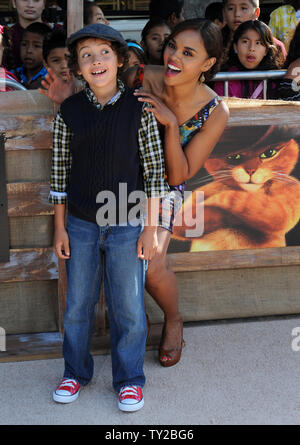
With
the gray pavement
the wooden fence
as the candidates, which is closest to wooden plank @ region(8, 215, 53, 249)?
the wooden fence

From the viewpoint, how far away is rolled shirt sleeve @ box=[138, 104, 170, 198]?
2350mm

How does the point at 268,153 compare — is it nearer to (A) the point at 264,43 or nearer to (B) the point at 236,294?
(B) the point at 236,294

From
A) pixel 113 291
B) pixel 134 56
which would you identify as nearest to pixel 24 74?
pixel 134 56

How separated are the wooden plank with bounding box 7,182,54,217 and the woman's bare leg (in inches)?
26.8

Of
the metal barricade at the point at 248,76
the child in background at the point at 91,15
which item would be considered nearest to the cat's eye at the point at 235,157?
the metal barricade at the point at 248,76

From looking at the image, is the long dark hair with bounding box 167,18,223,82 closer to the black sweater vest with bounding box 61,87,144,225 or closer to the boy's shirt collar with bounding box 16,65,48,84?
the black sweater vest with bounding box 61,87,144,225

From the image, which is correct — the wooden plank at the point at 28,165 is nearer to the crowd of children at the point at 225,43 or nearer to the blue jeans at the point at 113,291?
the crowd of children at the point at 225,43

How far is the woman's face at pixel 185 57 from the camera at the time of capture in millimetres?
2516

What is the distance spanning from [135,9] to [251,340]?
A: 16.6 ft

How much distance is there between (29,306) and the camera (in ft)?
10.2

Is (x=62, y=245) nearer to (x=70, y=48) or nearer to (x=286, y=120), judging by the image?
(x=70, y=48)

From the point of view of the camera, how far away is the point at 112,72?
2.30m

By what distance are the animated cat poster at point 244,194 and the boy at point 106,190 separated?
0.78 metres
